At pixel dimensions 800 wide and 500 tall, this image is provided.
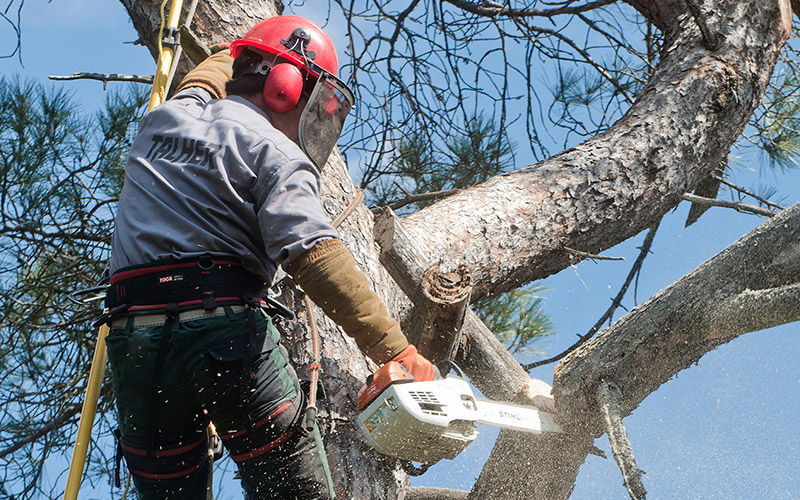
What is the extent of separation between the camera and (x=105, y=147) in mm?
4793

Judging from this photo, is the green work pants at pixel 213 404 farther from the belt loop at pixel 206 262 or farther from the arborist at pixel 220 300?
the belt loop at pixel 206 262

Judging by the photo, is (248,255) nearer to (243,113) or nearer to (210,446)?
(243,113)

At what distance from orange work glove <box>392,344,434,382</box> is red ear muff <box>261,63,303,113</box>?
0.92m

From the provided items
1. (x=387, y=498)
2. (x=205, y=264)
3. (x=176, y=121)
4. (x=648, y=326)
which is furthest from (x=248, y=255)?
(x=648, y=326)

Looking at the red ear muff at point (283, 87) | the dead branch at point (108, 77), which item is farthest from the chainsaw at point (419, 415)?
the dead branch at point (108, 77)

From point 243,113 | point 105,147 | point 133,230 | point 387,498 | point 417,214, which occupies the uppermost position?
point 105,147

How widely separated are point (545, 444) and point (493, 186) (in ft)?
Answer: 4.83

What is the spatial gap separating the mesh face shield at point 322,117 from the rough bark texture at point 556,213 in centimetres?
54

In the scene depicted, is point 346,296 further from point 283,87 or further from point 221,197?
point 283,87

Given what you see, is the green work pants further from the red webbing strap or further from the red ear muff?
the red ear muff

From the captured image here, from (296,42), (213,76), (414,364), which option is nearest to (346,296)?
(414,364)

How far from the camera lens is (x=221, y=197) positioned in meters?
2.23

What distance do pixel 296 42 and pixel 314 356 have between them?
1114 millimetres

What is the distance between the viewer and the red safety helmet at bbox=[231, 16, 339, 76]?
2.59 m
